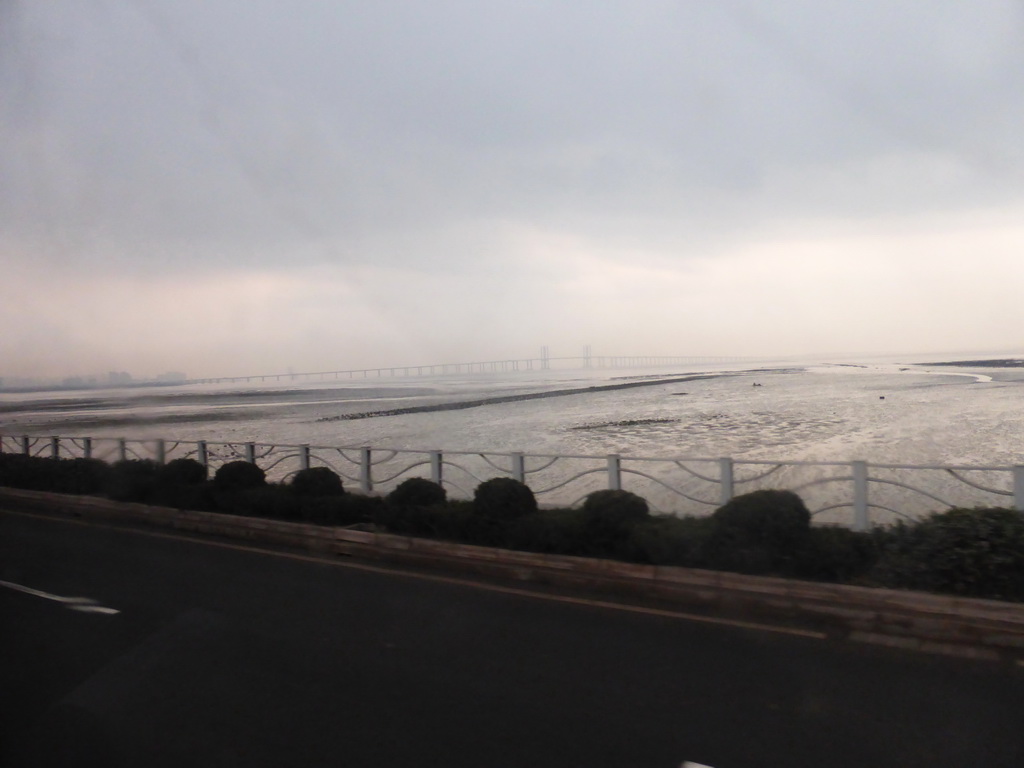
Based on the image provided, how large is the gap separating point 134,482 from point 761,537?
11.7m

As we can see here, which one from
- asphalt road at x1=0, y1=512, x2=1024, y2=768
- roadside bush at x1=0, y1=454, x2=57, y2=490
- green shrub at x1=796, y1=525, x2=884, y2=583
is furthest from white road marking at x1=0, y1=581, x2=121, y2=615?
roadside bush at x1=0, y1=454, x2=57, y2=490

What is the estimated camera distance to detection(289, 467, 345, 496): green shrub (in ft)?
42.7

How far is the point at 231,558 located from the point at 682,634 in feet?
21.1

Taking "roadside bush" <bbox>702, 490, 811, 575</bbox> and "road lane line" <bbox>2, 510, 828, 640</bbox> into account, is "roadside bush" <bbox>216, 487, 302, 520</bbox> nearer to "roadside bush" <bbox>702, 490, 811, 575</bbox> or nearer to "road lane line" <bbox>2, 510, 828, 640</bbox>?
"road lane line" <bbox>2, 510, 828, 640</bbox>

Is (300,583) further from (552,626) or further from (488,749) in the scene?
(488,749)

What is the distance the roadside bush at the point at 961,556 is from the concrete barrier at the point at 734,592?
0.36 meters

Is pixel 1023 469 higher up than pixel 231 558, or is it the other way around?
pixel 1023 469

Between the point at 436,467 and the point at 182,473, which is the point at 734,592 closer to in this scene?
the point at 436,467

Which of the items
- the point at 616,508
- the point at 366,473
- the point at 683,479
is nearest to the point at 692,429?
the point at 683,479

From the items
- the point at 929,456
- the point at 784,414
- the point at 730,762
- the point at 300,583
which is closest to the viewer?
the point at 730,762

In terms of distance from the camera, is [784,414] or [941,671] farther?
[784,414]

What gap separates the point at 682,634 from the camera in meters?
6.89

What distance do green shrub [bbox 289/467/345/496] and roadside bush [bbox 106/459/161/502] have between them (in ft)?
11.4

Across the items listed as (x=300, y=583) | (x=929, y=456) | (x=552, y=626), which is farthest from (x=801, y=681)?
(x=929, y=456)
